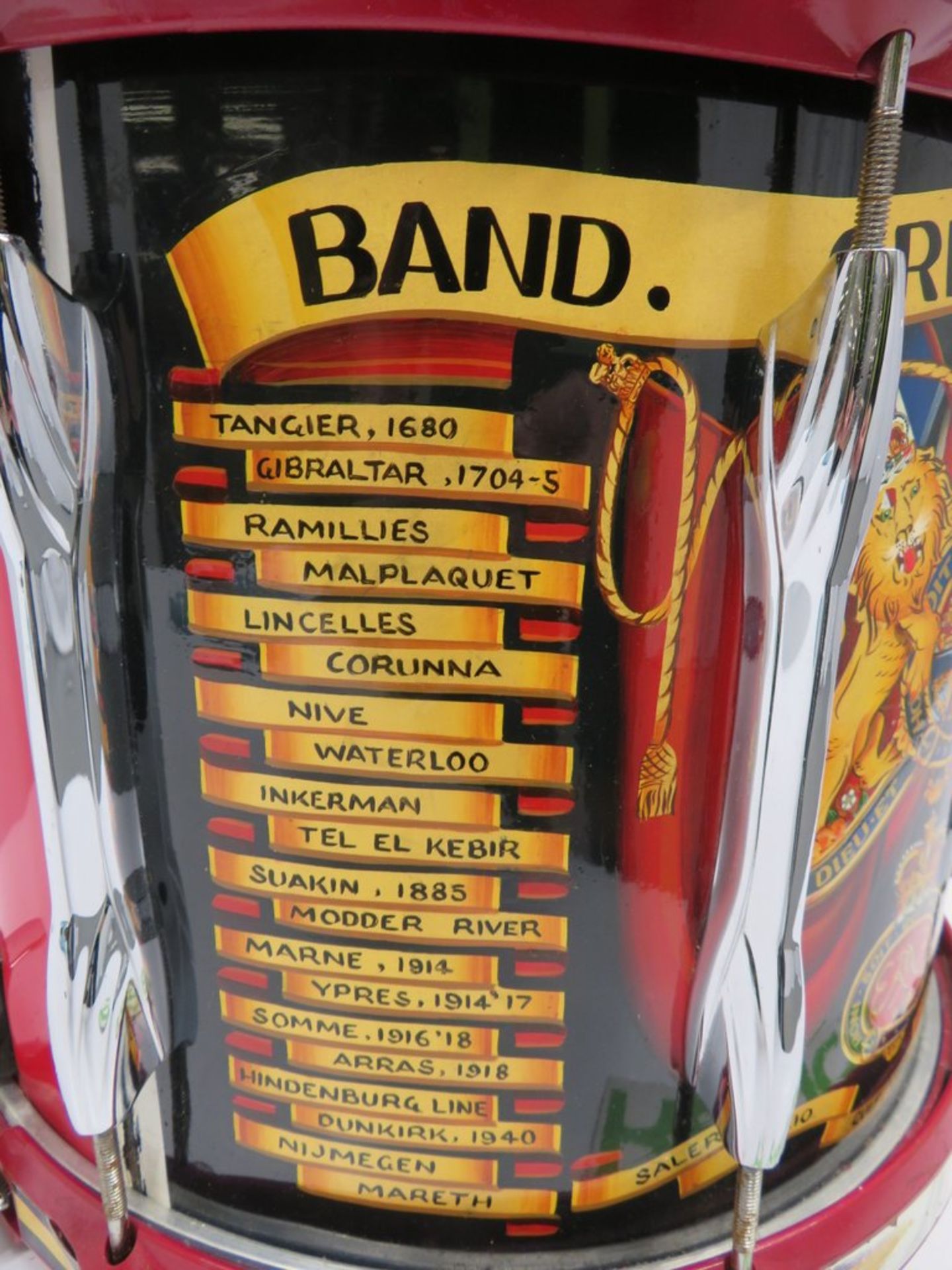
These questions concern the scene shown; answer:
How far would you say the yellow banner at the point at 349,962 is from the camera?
0.44m

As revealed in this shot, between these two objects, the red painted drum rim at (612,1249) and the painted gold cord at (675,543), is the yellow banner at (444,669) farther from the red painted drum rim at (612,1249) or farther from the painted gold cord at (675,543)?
the red painted drum rim at (612,1249)

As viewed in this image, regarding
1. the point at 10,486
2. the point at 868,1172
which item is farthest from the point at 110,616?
→ the point at 868,1172

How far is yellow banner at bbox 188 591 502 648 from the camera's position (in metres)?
0.39

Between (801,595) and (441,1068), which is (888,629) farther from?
(441,1068)

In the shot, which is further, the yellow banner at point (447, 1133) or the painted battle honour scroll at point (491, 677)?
the yellow banner at point (447, 1133)

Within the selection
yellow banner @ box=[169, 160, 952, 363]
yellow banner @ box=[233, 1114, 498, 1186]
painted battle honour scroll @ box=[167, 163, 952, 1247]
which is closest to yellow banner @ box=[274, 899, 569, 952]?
painted battle honour scroll @ box=[167, 163, 952, 1247]

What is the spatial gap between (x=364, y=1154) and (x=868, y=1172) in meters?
0.24

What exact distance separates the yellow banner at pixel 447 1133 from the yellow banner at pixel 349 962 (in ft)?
0.20

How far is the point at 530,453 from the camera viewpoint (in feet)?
1.22

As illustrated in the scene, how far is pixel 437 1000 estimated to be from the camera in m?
0.45

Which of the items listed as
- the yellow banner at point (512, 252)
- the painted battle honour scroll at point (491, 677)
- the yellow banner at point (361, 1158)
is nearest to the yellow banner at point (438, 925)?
the painted battle honour scroll at point (491, 677)

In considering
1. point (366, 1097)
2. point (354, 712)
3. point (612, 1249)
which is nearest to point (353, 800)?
point (354, 712)

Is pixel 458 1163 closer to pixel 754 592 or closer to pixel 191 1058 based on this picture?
pixel 191 1058

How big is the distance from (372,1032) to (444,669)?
165mm
